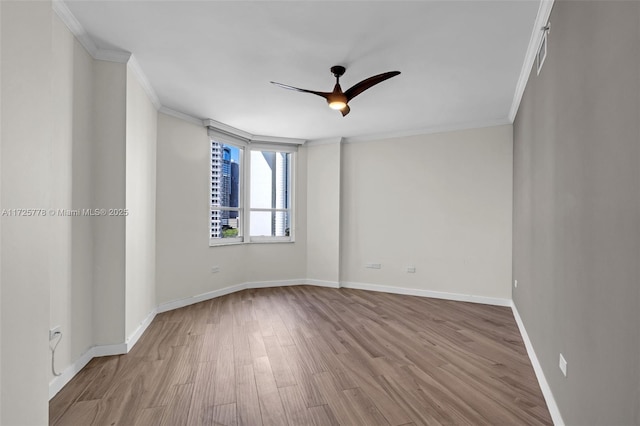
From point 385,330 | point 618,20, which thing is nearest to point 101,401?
point 385,330

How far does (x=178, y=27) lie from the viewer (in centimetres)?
257

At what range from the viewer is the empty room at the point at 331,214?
121 centimetres

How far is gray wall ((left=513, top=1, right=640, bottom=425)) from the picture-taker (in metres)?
1.09

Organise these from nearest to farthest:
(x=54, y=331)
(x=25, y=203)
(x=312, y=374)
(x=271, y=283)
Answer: (x=25, y=203)
(x=54, y=331)
(x=312, y=374)
(x=271, y=283)

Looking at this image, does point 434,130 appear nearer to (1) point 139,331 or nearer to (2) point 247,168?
(2) point 247,168

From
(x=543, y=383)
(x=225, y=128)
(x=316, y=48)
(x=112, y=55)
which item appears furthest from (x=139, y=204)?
(x=543, y=383)

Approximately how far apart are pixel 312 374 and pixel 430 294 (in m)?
3.21

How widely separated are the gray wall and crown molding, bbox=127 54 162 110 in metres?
3.34

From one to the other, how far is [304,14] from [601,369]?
2592 millimetres

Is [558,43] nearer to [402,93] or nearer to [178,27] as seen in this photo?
[402,93]

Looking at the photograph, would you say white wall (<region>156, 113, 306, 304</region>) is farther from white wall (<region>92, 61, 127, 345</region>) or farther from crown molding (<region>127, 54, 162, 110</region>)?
white wall (<region>92, 61, 127, 345</region>)

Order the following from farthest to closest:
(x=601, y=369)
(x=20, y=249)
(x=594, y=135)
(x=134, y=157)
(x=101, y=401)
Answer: (x=134, y=157) → (x=101, y=401) → (x=594, y=135) → (x=601, y=369) → (x=20, y=249)

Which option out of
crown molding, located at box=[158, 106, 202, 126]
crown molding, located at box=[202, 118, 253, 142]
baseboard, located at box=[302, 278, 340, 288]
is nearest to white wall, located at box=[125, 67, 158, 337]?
crown molding, located at box=[158, 106, 202, 126]

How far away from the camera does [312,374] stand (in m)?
2.63
